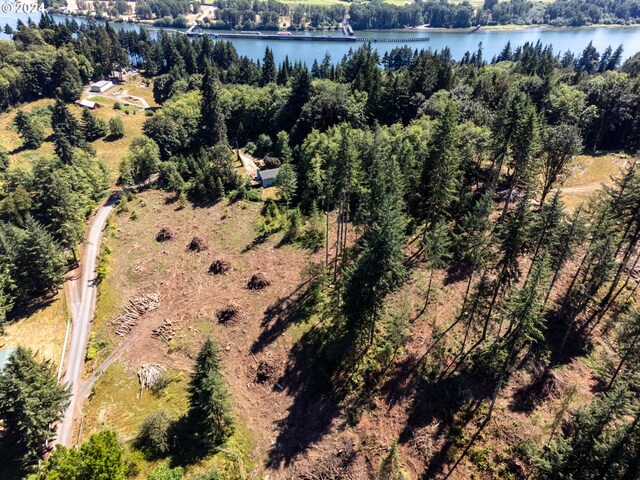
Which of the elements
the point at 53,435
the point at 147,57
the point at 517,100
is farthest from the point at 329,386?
the point at 147,57

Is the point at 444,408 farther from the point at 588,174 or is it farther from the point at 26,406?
the point at 588,174

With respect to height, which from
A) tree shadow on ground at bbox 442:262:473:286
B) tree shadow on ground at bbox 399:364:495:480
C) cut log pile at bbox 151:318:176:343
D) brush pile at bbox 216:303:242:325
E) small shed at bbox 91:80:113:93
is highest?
tree shadow on ground at bbox 442:262:473:286

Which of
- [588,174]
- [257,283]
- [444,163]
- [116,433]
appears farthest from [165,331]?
[588,174]

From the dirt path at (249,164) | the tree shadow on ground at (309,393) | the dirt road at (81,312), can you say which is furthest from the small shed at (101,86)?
the tree shadow on ground at (309,393)

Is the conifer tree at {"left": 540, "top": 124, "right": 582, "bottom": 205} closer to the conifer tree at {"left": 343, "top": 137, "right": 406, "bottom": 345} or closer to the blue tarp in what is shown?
the conifer tree at {"left": 343, "top": 137, "right": 406, "bottom": 345}

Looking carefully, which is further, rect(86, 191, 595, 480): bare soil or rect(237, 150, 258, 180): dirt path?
rect(237, 150, 258, 180): dirt path

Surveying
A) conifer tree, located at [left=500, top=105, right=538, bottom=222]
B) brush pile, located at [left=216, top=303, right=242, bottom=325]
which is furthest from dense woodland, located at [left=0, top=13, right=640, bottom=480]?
brush pile, located at [left=216, top=303, right=242, bottom=325]

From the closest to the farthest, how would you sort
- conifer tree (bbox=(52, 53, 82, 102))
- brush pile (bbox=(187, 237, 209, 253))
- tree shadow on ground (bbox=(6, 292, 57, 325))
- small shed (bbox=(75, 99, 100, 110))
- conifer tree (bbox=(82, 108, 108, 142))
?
1. tree shadow on ground (bbox=(6, 292, 57, 325))
2. brush pile (bbox=(187, 237, 209, 253))
3. conifer tree (bbox=(82, 108, 108, 142))
4. small shed (bbox=(75, 99, 100, 110))
5. conifer tree (bbox=(52, 53, 82, 102))
